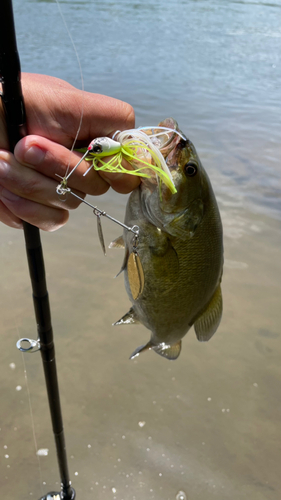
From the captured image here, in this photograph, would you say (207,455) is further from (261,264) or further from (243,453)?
(261,264)

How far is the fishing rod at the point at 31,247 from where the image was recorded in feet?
3.71

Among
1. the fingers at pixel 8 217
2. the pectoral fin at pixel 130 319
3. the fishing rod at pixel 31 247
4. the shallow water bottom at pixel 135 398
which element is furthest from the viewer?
the shallow water bottom at pixel 135 398

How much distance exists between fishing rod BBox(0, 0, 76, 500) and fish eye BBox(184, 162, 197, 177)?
0.55 meters

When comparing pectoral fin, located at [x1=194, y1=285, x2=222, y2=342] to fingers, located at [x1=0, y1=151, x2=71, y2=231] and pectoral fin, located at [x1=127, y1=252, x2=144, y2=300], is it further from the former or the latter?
fingers, located at [x1=0, y1=151, x2=71, y2=231]

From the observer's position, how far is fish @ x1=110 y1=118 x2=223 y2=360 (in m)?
1.40

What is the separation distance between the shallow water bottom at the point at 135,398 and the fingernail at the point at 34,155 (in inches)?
81.0

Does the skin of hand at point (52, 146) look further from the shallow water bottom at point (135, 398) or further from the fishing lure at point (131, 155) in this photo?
the shallow water bottom at point (135, 398)

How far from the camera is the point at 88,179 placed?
1415 mm

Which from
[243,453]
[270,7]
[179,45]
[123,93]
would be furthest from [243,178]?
[270,7]

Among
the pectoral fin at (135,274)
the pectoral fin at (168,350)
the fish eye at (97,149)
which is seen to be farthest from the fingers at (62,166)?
the pectoral fin at (168,350)

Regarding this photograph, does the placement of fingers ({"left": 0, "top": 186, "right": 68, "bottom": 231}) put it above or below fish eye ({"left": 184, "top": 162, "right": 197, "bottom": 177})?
below

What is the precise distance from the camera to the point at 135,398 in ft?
9.70

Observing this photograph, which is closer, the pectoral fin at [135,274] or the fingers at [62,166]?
the fingers at [62,166]

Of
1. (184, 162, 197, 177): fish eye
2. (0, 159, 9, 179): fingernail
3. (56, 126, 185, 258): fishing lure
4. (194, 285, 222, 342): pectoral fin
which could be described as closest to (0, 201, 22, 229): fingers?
(0, 159, 9, 179): fingernail
